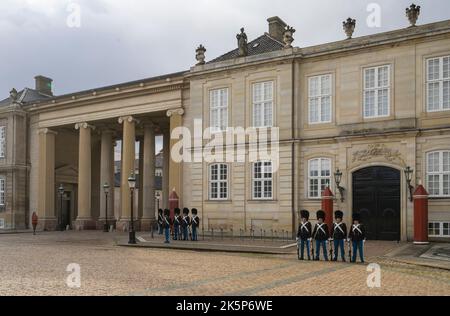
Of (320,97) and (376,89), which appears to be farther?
(320,97)

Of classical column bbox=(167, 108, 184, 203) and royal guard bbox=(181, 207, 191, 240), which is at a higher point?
classical column bbox=(167, 108, 184, 203)

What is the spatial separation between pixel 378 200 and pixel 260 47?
39.5 ft

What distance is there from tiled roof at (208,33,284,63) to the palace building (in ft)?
0.39

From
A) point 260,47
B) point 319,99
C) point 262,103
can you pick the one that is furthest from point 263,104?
point 260,47

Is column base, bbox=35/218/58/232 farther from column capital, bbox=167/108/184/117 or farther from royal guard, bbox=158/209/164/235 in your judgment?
column capital, bbox=167/108/184/117

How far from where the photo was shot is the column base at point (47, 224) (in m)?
42.0

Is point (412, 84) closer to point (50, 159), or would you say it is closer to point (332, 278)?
point (332, 278)

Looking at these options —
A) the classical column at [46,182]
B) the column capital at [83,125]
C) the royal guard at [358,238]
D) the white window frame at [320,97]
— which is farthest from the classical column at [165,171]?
the royal guard at [358,238]

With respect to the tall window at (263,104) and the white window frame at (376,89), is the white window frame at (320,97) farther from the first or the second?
the tall window at (263,104)

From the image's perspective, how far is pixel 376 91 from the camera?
2742 centimetres

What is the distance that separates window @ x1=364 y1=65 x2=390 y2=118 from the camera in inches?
A: 1070

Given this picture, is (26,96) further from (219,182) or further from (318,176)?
(318,176)

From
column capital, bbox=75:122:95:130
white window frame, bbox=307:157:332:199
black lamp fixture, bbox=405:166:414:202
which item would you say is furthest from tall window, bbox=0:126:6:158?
black lamp fixture, bbox=405:166:414:202
